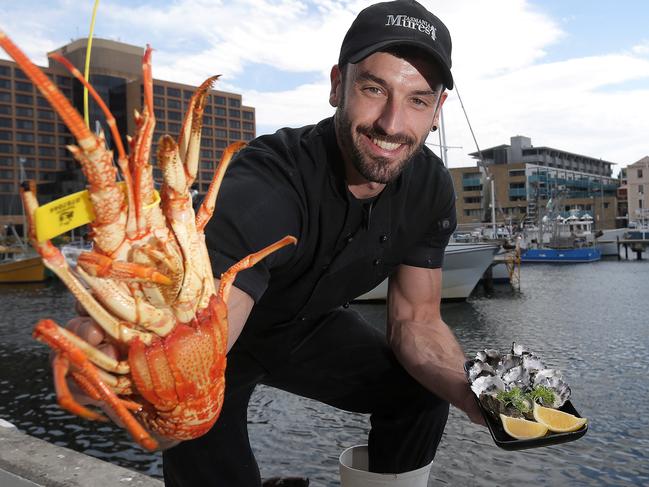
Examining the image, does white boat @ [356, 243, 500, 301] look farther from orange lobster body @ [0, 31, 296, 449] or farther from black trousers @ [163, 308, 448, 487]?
orange lobster body @ [0, 31, 296, 449]

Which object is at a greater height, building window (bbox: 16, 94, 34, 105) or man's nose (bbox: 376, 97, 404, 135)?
building window (bbox: 16, 94, 34, 105)

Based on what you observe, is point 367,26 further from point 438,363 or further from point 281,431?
point 281,431

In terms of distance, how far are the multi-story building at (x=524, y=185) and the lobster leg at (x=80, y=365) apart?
83692mm

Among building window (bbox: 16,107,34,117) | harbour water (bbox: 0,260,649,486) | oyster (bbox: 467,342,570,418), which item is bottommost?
harbour water (bbox: 0,260,649,486)

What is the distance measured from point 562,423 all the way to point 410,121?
149cm

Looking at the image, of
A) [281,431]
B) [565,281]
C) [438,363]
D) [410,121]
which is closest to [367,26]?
[410,121]

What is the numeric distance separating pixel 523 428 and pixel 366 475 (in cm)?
155

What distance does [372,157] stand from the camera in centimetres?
269

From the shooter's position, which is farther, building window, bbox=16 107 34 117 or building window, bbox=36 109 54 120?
building window, bbox=36 109 54 120

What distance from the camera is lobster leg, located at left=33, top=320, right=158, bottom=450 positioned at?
1.50 metres

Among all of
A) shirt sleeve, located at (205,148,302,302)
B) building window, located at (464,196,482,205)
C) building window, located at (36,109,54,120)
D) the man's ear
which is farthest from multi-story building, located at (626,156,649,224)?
shirt sleeve, located at (205,148,302,302)

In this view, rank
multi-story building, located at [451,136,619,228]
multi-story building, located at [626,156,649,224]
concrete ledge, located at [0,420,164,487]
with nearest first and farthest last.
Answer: concrete ledge, located at [0,420,164,487] < multi-story building, located at [451,136,619,228] < multi-story building, located at [626,156,649,224]

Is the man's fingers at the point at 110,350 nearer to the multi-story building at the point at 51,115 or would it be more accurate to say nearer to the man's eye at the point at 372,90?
the man's eye at the point at 372,90

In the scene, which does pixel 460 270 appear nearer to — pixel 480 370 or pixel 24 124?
pixel 480 370
